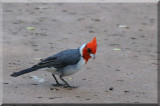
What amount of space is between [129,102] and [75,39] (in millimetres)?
3822

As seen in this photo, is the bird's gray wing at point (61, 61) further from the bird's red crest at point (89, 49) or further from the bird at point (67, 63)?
the bird's red crest at point (89, 49)

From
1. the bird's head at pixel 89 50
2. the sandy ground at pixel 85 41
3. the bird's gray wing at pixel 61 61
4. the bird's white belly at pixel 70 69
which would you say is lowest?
the sandy ground at pixel 85 41

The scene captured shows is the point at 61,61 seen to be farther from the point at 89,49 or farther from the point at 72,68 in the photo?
the point at 89,49

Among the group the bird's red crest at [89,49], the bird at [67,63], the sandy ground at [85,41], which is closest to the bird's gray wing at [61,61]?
the bird at [67,63]

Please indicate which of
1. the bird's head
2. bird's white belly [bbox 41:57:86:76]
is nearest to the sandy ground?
bird's white belly [bbox 41:57:86:76]

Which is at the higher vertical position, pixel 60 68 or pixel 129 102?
pixel 60 68

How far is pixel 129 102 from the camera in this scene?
587 cm

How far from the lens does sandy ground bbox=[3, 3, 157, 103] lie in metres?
6.18

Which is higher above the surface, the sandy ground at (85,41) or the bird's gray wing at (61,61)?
the bird's gray wing at (61,61)

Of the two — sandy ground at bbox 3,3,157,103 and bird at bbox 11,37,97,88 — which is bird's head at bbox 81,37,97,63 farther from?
sandy ground at bbox 3,3,157,103

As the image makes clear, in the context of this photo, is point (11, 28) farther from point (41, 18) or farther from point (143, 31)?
point (143, 31)

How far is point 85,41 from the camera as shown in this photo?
936cm

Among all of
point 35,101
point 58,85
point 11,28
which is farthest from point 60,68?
point 11,28

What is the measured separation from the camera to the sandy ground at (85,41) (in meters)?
6.18
